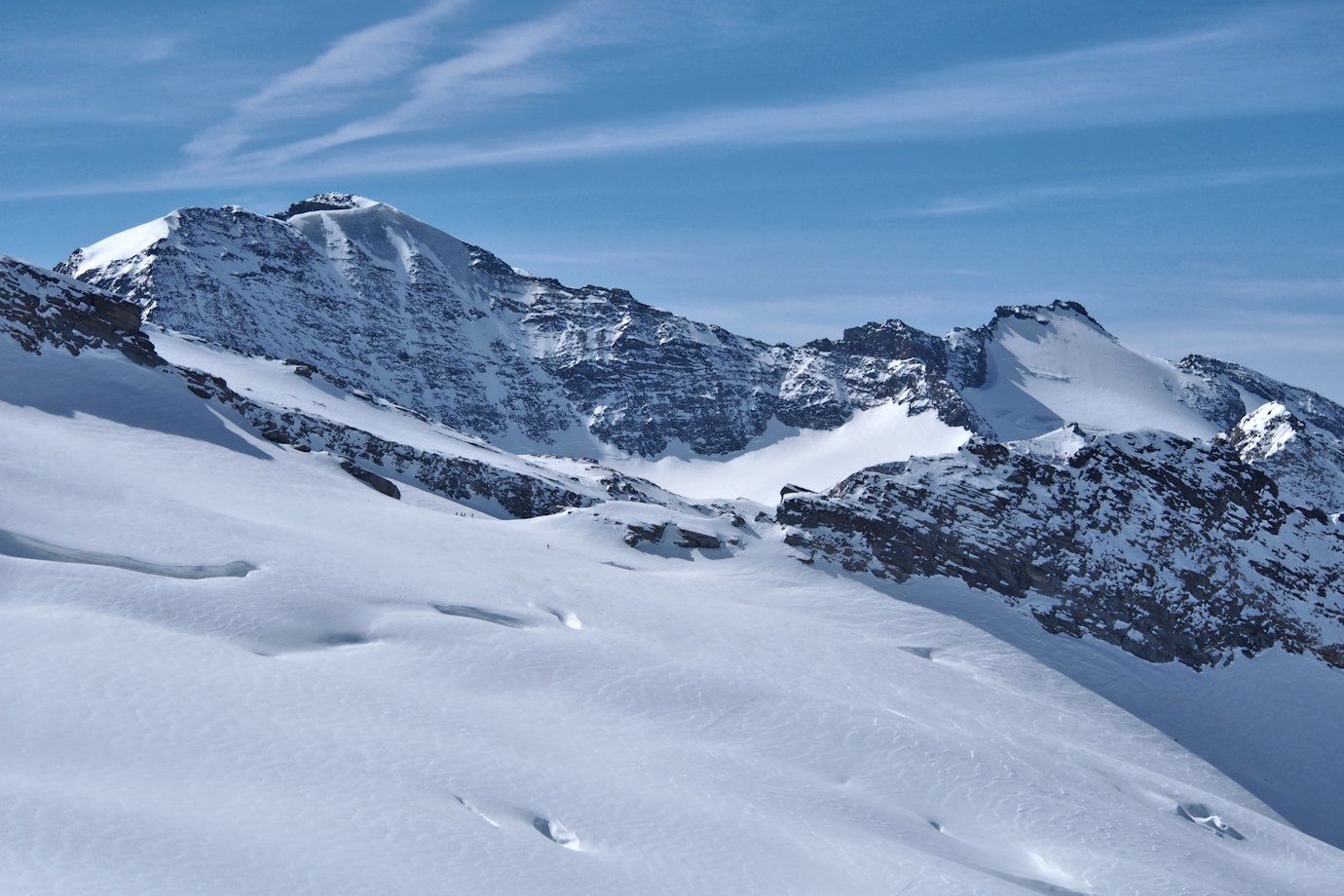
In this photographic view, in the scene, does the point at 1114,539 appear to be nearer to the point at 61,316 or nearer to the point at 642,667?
the point at 642,667

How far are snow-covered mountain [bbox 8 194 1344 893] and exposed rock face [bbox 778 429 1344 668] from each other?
0.20 metres

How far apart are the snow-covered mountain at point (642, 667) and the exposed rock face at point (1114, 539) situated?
205 millimetres

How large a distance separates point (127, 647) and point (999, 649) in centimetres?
3510

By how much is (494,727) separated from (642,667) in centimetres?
772

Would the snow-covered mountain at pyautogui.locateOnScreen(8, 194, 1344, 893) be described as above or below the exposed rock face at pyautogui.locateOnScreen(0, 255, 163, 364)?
Result: below

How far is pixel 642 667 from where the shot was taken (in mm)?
36750

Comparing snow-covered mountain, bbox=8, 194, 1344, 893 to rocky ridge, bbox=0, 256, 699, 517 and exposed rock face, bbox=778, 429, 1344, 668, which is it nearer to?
exposed rock face, bbox=778, 429, 1344, 668

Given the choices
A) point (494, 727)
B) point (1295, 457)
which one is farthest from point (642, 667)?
point (1295, 457)

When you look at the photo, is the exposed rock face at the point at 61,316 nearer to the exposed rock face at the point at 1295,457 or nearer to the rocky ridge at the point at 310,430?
the rocky ridge at the point at 310,430

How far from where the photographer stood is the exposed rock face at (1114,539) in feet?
195

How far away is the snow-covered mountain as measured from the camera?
77.3 feet

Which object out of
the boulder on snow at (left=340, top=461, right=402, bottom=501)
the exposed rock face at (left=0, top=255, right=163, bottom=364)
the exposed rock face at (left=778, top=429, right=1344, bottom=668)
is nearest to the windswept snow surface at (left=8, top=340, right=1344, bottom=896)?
the exposed rock face at (left=778, top=429, right=1344, bottom=668)

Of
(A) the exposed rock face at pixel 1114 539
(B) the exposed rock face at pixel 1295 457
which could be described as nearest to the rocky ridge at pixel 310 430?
(A) the exposed rock face at pixel 1114 539

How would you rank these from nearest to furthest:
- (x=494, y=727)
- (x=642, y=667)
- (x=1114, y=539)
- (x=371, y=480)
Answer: (x=494, y=727)
(x=642, y=667)
(x=371, y=480)
(x=1114, y=539)
